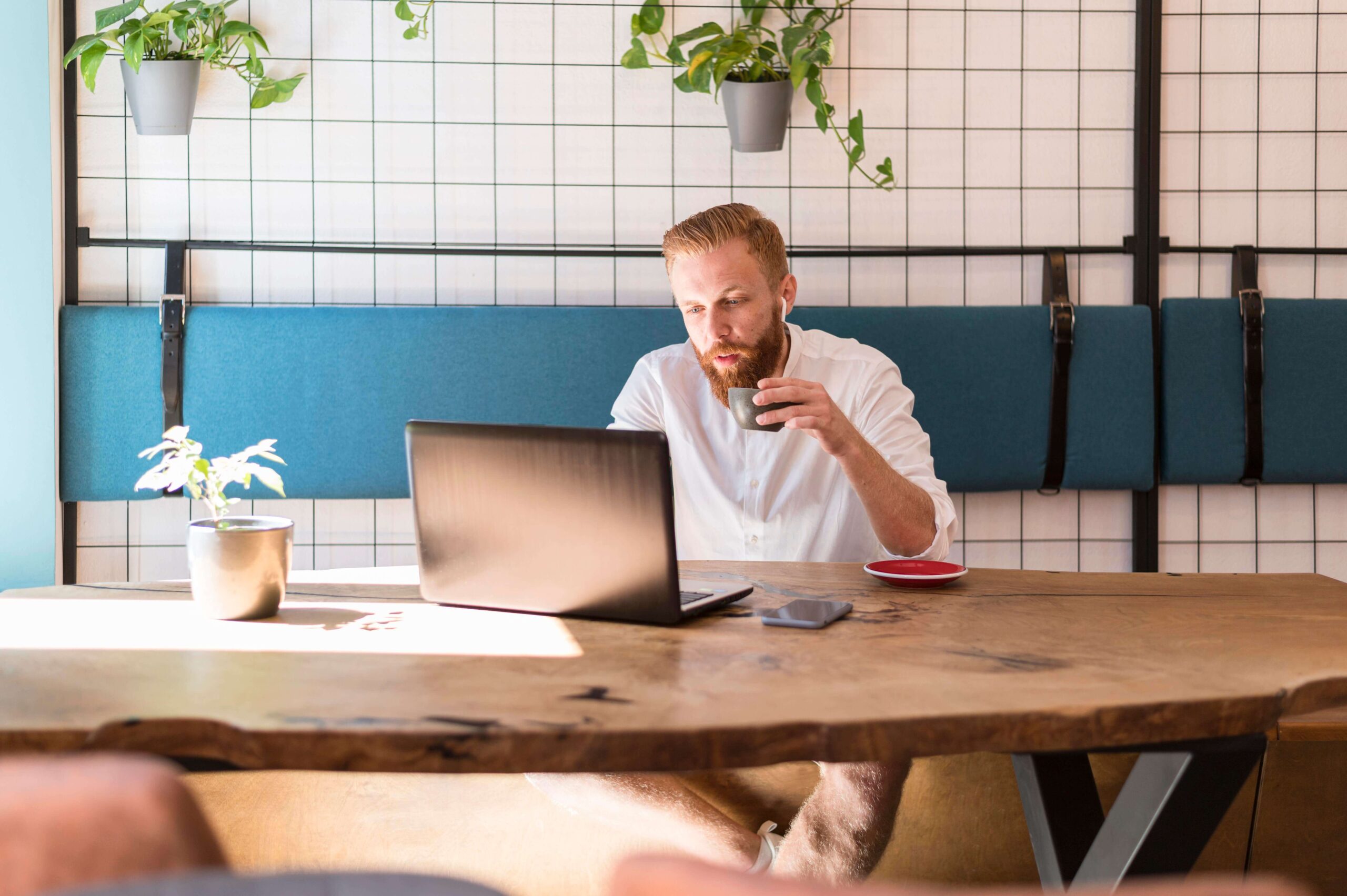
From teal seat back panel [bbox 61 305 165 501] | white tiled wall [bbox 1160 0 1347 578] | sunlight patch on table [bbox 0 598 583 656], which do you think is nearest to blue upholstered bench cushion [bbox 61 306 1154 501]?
teal seat back panel [bbox 61 305 165 501]

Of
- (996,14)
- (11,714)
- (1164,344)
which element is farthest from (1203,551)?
(11,714)

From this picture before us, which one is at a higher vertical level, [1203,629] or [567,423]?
[567,423]

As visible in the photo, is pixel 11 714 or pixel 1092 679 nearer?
pixel 11 714

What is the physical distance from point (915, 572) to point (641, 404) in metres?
0.87

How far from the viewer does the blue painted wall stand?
2.63 m

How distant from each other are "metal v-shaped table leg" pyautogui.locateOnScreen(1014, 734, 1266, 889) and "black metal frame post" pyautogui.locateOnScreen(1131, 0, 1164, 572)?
1.75m

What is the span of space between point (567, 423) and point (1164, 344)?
1.56 meters

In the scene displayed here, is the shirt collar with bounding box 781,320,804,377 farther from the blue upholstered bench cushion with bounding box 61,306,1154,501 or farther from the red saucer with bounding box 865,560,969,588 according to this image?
the red saucer with bounding box 865,560,969,588

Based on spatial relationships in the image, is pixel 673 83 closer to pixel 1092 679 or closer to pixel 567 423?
pixel 567 423

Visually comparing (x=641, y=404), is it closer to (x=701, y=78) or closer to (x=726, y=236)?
(x=726, y=236)

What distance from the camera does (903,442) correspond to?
2105 millimetres

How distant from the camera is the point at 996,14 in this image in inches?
114

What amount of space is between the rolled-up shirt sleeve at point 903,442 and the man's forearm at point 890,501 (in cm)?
2

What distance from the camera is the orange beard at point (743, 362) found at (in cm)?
218
